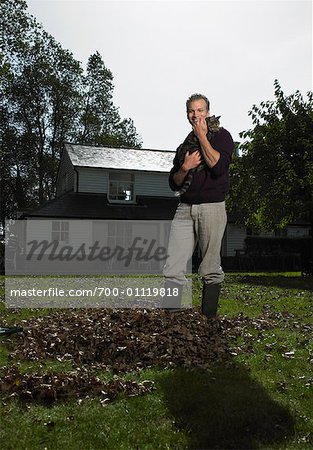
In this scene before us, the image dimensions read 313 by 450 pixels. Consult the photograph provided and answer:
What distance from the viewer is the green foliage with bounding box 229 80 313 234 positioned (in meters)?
22.2

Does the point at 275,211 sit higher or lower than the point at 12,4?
lower

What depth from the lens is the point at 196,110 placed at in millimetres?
4715

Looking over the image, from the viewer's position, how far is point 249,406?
4.46 metres

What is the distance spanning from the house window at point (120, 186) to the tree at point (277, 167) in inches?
414

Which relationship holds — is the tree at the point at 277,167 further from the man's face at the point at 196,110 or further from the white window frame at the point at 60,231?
the man's face at the point at 196,110

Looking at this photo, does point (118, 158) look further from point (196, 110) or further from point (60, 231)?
point (196, 110)

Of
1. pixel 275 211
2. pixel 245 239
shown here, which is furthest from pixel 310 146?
pixel 245 239

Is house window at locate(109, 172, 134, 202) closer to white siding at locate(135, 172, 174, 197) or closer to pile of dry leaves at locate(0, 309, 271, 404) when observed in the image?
white siding at locate(135, 172, 174, 197)

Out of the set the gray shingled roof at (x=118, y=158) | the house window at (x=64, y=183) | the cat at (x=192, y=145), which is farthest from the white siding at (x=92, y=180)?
the cat at (x=192, y=145)

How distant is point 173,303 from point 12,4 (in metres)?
35.1

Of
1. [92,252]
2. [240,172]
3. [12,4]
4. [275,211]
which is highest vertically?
[12,4]

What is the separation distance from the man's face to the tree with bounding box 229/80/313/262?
17796 mm

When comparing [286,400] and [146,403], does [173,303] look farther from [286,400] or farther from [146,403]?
[286,400]

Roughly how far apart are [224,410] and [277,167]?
789 inches
